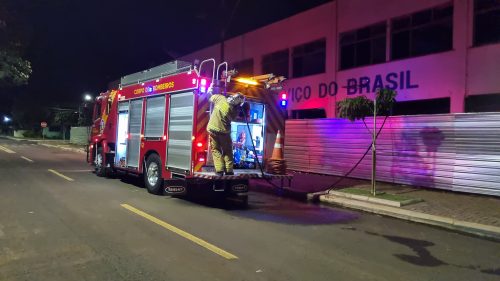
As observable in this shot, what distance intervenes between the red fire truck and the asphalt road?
2.34 ft

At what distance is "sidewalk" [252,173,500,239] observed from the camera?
8641 millimetres

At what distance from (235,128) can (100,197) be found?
3668 millimetres

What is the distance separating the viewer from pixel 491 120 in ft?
37.4

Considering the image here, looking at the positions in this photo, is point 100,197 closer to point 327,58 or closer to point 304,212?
point 304,212

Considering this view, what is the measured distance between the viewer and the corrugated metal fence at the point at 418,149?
1150cm

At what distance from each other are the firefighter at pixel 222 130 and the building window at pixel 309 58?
12441 mm

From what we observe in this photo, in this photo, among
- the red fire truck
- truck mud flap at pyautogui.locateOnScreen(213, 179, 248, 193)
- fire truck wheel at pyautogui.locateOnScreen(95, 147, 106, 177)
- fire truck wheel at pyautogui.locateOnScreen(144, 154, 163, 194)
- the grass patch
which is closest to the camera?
truck mud flap at pyautogui.locateOnScreen(213, 179, 248, 193)

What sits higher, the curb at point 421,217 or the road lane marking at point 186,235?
the curb at point 421,217

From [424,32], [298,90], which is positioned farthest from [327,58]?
[424,32]

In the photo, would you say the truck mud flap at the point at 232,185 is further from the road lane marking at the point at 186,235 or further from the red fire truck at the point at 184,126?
the road lane marking at the point at 186,235

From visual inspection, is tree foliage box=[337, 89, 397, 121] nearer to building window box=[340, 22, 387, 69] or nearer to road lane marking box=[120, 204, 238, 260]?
road lane marking box=[120, 204, 238, 260]

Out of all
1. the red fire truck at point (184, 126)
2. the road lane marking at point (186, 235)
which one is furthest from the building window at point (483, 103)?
the road lane marking at point (186, 235)

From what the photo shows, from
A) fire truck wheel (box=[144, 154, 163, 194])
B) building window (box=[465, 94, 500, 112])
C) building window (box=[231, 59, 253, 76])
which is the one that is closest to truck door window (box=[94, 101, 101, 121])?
fire truck wheel (box=[144, 154, 163, 194])

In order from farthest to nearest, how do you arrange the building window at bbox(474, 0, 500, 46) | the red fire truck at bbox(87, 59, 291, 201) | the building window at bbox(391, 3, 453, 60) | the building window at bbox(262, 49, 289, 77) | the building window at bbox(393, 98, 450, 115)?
the building window at bbox(262, 49, 289, 77)
the building window at bbox(393, 98, 450, 115)
the building window at bbox(391, 3, 453, 60)
the building window at bbox(474, 0, 500, 46)
the red fire truck at bbox(87, 59, 291, 201)
